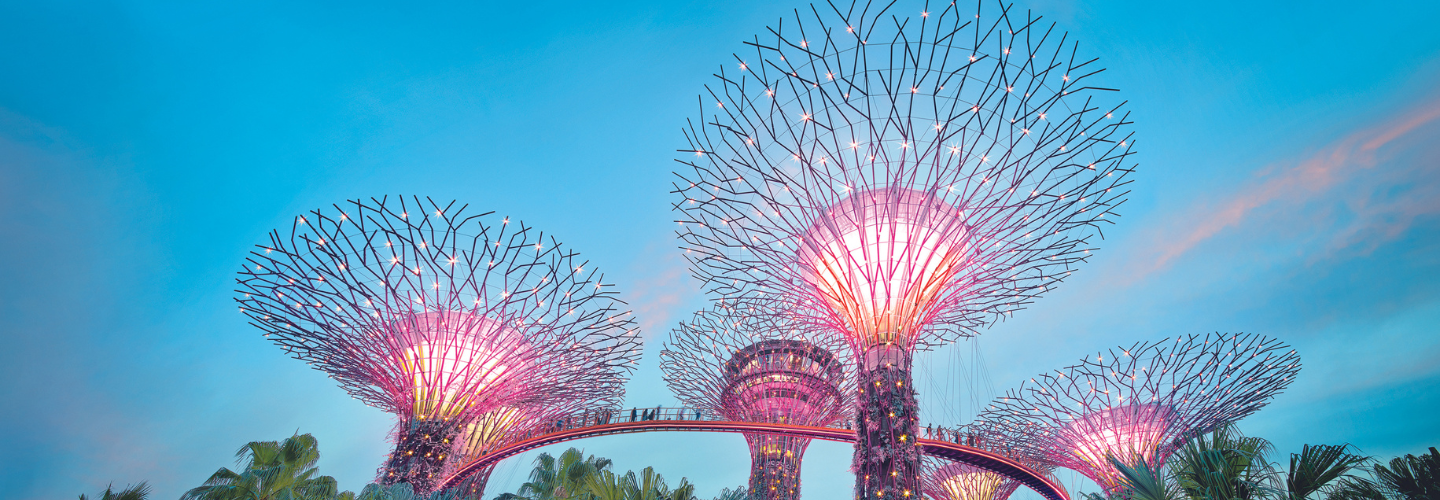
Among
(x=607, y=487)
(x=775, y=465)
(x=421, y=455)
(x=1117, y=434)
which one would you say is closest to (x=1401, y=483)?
(x=607, y=487)

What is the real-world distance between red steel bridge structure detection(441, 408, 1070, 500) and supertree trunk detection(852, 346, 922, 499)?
11.4 metres

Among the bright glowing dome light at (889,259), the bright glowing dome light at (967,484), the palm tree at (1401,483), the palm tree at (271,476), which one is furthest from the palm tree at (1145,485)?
the bright glowing dome light at (967,484)

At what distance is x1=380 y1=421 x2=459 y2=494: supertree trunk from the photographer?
22.3 m

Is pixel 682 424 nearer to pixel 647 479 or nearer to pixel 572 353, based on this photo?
pixel 572 353

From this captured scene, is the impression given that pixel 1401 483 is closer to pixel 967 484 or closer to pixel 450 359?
pixel 450 359

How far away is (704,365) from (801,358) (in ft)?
18.5

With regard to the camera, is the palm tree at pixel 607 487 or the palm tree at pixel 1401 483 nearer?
the palm tree at pixel 1401 483

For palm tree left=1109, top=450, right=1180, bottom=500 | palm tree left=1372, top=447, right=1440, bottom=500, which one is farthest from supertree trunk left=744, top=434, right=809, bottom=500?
palm tree left=1372, top=447, right=1440, bottom=500

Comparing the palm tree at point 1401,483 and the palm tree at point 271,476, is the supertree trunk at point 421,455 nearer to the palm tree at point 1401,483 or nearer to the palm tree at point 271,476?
the palm tree at point 271,476

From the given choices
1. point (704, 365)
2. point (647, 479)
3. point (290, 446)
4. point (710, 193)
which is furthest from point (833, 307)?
point (290, 446)

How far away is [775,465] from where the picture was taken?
110 feet

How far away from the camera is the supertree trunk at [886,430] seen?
646 inches

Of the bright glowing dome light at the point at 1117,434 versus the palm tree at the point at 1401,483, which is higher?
the bright glowing dome light at the point at 1117,434

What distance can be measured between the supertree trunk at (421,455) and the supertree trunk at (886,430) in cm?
1490
